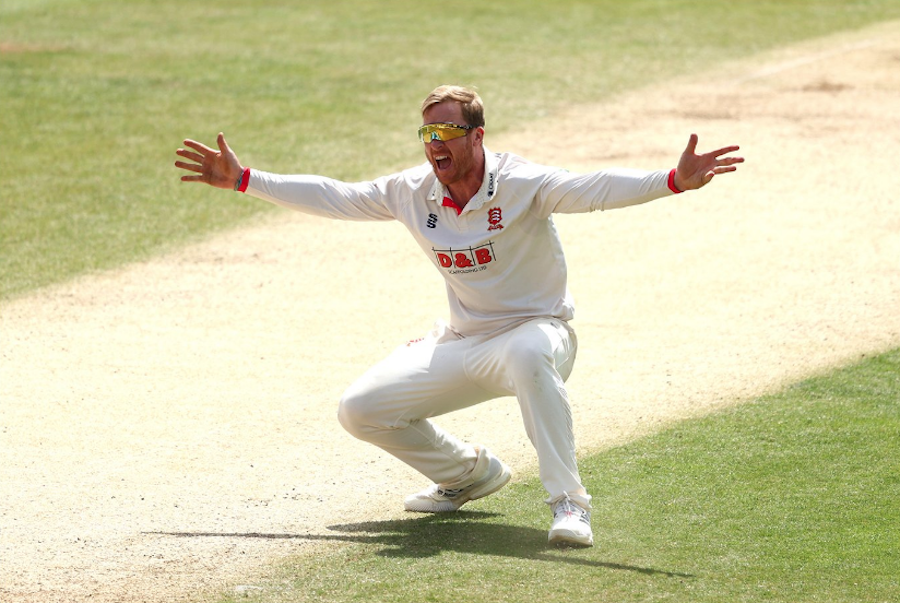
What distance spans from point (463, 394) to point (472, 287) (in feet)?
1.68

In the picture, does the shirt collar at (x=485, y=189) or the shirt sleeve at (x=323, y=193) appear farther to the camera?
the shirt sleeve at (x=323, y=193)

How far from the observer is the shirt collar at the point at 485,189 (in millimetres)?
6212

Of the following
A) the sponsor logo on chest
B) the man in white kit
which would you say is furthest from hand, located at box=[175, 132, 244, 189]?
the sponsor logo on chest

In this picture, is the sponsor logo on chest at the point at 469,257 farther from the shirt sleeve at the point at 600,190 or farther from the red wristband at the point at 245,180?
the red wristband at the point at 245,180

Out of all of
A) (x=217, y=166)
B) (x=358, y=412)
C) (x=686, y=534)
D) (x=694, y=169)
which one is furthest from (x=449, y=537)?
(x=217, y=166)

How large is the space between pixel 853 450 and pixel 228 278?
5403 mm

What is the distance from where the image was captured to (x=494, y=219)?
621cm

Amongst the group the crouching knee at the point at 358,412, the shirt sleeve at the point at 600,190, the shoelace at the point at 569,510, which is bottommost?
the shoelace at the point at 569,510

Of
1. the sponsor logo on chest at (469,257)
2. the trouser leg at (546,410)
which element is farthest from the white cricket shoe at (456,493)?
the sponsor logo on chest at (469,257)

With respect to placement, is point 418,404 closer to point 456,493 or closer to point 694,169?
point 456,493

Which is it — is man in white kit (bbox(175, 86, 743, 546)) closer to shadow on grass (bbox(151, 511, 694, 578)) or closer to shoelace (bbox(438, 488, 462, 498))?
shoelace (bbox(438, 488, 462, 498))

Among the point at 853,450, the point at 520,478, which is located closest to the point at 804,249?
the point at 853,450

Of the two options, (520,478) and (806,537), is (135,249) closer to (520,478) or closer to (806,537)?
(520,478)

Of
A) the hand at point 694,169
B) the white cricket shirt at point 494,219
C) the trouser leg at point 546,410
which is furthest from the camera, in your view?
the white cricket shirt at point 494,219
